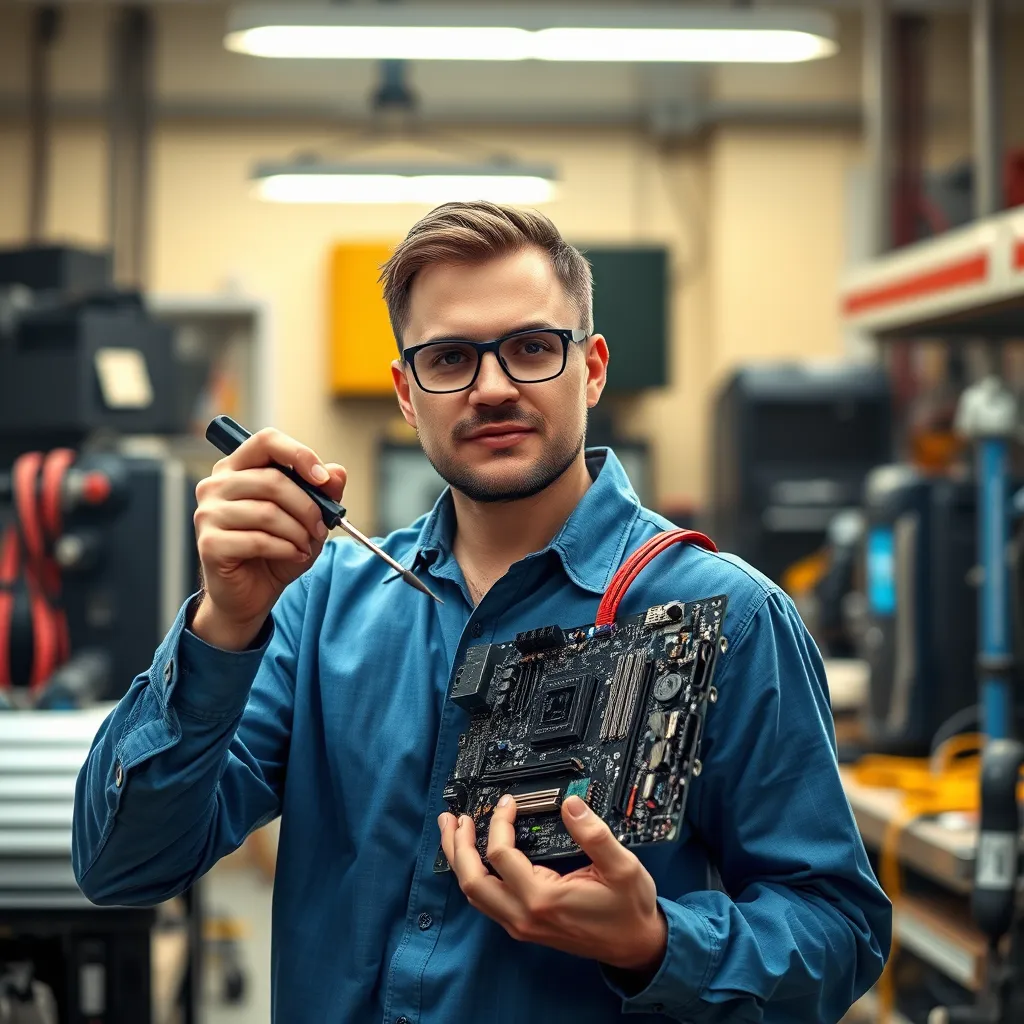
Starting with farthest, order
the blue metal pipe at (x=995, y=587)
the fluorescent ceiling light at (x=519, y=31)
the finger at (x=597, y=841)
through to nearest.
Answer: the fluorescent ceiling light at (x=519, y=31) → the blue metal pipe at (x=995, y=587) → the finger at (x=597, y=841)

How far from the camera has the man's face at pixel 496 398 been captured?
1.19 meters

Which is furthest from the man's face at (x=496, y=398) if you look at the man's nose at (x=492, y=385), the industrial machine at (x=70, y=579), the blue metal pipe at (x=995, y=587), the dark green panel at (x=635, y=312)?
the dark green panel at (x=635, y=312)

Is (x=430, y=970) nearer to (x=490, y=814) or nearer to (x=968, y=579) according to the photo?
(x=490, y=814)

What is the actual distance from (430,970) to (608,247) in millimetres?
5652

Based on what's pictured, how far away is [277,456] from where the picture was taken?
3.51ft

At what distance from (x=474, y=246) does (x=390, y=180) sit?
403 cm

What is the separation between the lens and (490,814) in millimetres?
1081

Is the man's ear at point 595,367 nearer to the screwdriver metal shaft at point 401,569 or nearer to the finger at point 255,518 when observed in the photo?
the screwdriver metal shaft at point 401,569

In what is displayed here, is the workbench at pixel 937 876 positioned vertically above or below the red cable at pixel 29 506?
below

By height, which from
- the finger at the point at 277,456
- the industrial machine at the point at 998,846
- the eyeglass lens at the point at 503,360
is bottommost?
the industrial machine at the point at 998,846

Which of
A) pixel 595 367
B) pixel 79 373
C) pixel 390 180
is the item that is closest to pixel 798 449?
pixel 390 180

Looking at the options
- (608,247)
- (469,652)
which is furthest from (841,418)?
(469,652)

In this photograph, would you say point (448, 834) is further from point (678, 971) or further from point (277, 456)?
point (277, 456)

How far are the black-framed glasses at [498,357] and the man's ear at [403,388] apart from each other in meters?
0.05
